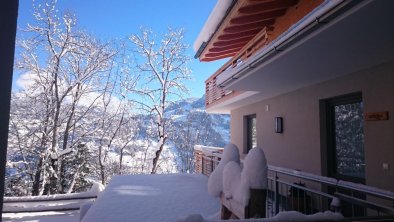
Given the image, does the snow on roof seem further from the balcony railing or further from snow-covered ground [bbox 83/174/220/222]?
snow-covered ground [bbox 83/174/220/222]

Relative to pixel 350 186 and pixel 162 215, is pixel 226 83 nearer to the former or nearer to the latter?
pixel 162 215

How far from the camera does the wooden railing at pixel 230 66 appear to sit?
673cm

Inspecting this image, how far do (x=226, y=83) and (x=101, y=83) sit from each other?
14.0 meters

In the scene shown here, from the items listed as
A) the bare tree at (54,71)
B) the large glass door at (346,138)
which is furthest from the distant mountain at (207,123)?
the large glass door at (346,138)

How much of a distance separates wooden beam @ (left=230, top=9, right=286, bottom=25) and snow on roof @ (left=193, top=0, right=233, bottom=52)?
40cm

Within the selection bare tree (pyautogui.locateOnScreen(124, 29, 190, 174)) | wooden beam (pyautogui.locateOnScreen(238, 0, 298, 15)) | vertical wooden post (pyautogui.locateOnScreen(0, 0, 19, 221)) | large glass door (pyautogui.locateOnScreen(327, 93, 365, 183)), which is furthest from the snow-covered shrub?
bare tree (pyautogui.locateOnScreen(124, 29, 190, 174))

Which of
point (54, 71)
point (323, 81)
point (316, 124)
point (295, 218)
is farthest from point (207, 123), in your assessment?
point (295, 218)

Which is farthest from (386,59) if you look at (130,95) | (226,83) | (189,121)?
(189,121)

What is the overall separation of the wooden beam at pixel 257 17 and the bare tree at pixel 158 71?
11780 millimetres

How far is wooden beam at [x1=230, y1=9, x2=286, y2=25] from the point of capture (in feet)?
24.2

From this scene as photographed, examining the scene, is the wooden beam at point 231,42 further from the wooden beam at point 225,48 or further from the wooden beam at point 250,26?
the wooden beam at point 250,26

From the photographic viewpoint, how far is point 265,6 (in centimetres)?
684

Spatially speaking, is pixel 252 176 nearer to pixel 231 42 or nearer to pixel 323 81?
pixel 323 81

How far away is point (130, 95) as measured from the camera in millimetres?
19750
